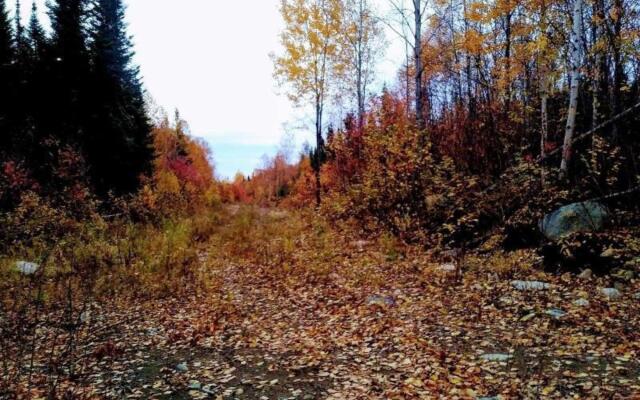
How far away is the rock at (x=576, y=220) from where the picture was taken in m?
9.73

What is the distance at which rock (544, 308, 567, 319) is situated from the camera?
6965 mm

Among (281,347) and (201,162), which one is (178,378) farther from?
(201,162)

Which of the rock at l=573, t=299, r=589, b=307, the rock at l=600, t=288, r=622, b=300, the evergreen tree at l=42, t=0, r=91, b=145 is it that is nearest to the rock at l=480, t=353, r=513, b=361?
the rock at l=573, t=299, r=589, b=307

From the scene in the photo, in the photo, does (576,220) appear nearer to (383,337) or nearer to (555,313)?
(555,313)

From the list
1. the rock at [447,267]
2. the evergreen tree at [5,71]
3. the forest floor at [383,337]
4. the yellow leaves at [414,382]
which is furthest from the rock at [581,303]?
the evergreen tree at [5,71]

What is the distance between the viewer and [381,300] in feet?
28.5

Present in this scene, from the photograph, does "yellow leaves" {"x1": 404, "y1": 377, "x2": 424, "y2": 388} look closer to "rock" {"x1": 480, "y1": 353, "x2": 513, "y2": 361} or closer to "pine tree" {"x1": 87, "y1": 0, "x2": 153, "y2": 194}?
"rock" {"x1": 480, "y1": 353, "x2": 513, "y2": 361}

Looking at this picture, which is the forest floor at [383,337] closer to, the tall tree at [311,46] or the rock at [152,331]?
the rock at [152,331]

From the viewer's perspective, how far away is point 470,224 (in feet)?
38.8

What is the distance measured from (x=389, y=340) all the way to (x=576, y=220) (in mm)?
6125

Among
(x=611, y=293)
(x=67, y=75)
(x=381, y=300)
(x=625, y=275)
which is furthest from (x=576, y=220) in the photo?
(x=67, y=75)

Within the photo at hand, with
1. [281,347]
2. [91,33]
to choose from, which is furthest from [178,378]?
[91,33]

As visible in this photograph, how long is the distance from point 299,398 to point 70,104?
20.2m

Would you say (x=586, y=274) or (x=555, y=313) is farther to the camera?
(x=586, y=274)
